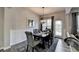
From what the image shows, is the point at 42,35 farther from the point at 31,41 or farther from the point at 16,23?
the point at 16,23

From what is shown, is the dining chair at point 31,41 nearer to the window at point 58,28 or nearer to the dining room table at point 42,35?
the dining room table at point 42,35

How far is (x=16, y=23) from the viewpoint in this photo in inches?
62.8

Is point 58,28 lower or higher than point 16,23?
lower

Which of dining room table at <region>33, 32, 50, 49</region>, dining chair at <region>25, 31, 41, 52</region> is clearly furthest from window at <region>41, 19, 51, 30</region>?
dining chair at <region>25, 31, 41, 52</region>

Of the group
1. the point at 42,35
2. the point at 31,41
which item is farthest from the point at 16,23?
the point at 42,35

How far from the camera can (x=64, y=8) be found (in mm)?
1466

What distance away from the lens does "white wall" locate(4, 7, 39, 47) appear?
1.52 m

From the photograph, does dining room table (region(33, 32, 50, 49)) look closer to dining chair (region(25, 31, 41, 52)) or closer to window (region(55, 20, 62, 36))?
dining chair (region(25, 31, 41, 52))

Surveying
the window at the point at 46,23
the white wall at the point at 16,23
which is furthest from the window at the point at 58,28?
the white wall at the point at 16,23

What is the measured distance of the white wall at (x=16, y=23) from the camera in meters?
1.52

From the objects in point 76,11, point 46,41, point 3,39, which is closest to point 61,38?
point 46,41

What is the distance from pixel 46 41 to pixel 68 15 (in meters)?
0.65
